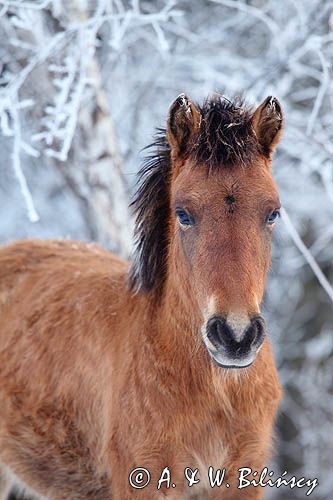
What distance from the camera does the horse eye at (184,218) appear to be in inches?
120

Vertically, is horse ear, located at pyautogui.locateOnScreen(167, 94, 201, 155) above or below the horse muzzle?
above

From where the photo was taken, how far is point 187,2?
284 inches

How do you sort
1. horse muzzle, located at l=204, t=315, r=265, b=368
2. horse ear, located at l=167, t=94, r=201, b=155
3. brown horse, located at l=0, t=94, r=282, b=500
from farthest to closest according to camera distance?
horse ear, located at l=167, t=94, r=201, b=155 → brown horse, located at l=0, t=94, r=282, b=500 → horse muzzle, located at l=204, t=315, r=265, b=368

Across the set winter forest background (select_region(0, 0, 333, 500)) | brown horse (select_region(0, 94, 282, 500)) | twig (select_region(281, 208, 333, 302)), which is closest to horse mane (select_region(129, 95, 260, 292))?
brown horse (select_region(0, 94, 282, 500))

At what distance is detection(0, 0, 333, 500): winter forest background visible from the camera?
17.4 feet

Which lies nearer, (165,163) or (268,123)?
(268,123)

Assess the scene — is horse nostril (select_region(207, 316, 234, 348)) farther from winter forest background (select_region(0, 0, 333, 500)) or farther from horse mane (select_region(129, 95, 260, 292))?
winter forest background (select_region(0, 0, 333, 500))

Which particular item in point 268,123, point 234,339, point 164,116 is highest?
point 164,116

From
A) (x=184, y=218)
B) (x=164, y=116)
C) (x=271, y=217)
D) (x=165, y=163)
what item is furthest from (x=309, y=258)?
(x=164, y=116)

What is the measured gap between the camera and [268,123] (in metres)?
3.24

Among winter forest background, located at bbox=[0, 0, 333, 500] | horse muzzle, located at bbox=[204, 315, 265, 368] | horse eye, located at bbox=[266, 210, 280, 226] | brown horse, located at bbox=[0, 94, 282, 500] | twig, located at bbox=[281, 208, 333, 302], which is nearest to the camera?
horse muzzle, located at bbox=[204, 315, 265, 368]

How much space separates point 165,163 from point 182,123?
1.02ft

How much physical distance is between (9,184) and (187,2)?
2.45m

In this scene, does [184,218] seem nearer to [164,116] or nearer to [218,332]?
[218,332]
